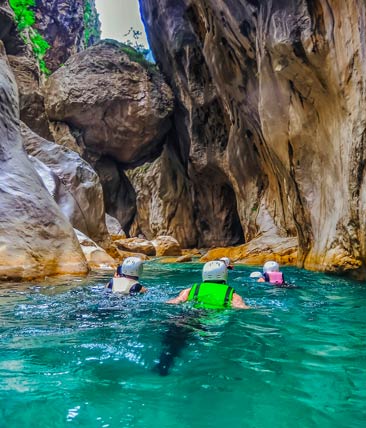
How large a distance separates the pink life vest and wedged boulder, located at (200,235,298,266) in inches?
226

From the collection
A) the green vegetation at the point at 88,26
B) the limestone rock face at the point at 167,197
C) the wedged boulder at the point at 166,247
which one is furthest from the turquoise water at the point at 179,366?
the green vegetation at the point at 88,26

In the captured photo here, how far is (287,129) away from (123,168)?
856 inches

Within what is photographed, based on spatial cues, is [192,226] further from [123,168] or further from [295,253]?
[295,253]

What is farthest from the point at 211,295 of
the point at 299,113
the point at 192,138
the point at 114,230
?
the point at 114,230

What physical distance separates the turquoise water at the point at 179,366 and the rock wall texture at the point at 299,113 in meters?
3.75

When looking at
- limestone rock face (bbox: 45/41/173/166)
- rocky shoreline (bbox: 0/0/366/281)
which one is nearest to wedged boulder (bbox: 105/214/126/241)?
rocky shoreline (bbox: 0/0/366/281)

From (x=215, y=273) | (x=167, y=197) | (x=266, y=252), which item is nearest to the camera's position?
(x=215, y=273)

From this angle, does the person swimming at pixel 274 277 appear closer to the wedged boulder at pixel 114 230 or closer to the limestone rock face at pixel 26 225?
the limestone rock face at pixel 26 225

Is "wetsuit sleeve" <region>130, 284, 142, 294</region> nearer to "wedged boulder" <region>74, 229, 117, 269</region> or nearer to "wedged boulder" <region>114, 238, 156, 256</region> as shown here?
"wedged boulder" <region>74, 229, 117, 269</region>

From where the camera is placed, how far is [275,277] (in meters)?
7.18

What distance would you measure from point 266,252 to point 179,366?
38.0 ft

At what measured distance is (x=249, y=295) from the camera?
6316 millimetres

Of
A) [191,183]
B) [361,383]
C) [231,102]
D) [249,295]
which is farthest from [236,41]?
[191,183]

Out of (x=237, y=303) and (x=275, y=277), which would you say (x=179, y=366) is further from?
(x=275, y=277)
